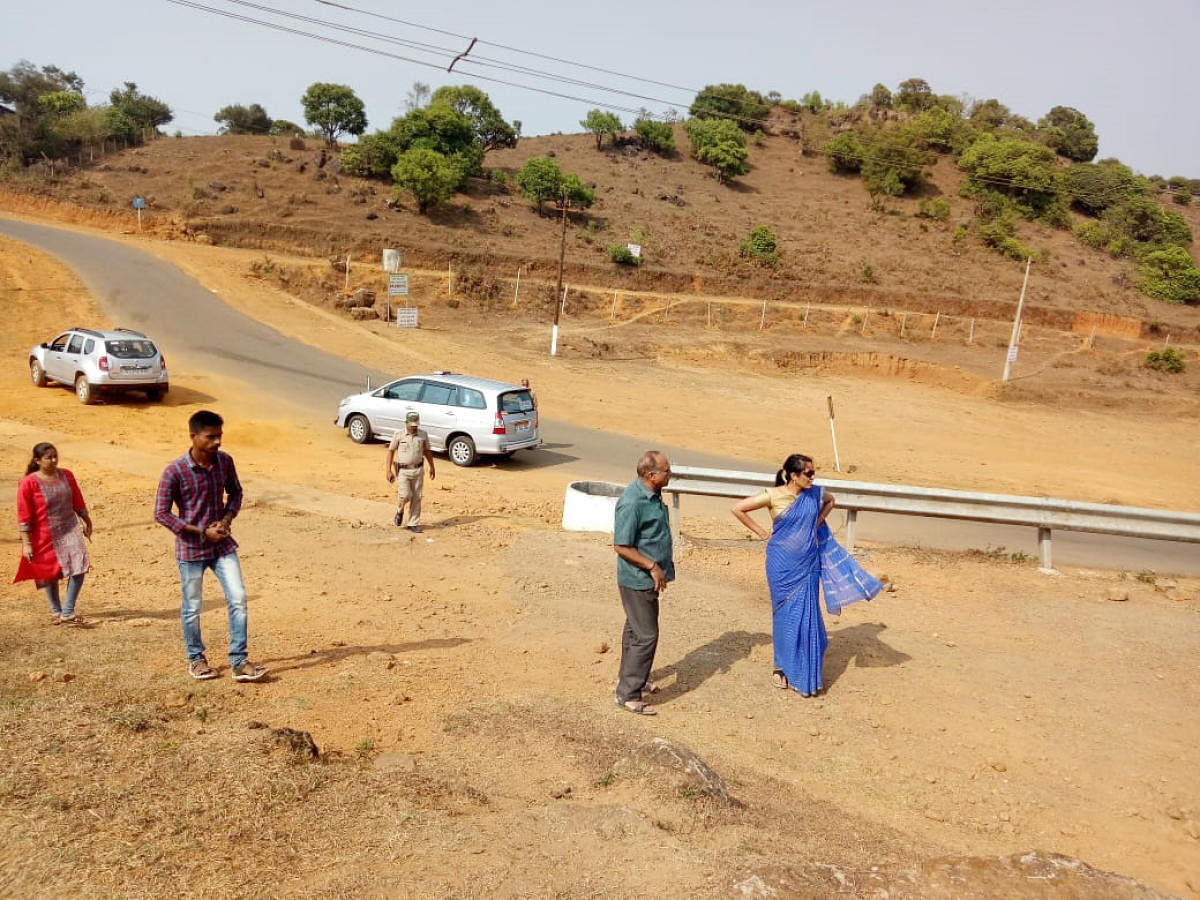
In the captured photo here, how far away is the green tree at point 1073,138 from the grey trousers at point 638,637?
9707 centimetres

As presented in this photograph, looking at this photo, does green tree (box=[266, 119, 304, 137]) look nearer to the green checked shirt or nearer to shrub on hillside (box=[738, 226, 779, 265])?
shrub on hillside (box=[738, 226, 779, 265])

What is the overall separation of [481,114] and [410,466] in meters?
59.3

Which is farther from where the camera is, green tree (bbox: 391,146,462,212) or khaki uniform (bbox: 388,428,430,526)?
green tree (bbox: 391,146,462,212)

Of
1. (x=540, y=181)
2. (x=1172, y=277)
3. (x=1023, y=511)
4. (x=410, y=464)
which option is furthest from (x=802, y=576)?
(x=1172, y=277)

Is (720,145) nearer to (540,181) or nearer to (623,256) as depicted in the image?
(540,181)

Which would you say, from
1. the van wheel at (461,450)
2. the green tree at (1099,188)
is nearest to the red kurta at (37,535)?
the van wheel at (461,450)

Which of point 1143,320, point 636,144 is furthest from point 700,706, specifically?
point 636,144

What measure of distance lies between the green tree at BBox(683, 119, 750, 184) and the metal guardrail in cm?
6398

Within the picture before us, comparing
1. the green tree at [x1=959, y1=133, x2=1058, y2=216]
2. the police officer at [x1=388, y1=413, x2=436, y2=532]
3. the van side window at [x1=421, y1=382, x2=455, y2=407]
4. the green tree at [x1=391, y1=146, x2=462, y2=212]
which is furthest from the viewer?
the green tree at [x1=959, y1=133, x2=1058, y2=216]

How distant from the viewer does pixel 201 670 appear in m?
5.88

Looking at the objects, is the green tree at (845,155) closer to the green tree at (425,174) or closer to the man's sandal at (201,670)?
the green tree at (425,174)

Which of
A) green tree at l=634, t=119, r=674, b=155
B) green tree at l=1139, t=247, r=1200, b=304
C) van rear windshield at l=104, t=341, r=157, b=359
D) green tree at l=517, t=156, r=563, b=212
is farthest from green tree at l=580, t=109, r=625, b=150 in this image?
van rear windshield at l=104, t=341, r=157, b=359

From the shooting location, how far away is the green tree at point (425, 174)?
46.4 m

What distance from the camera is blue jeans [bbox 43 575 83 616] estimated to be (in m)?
6.95
